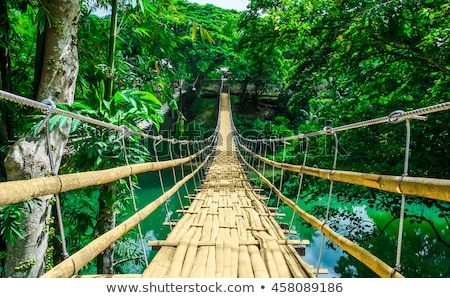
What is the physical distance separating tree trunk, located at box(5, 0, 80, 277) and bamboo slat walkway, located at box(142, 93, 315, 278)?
533 mm

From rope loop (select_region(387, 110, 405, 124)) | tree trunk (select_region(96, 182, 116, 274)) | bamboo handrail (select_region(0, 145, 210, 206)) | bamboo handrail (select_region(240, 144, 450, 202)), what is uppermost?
rope loop (select_region(387, 110, 405, 124))

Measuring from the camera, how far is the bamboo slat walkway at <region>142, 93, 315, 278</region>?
1220 millimetres

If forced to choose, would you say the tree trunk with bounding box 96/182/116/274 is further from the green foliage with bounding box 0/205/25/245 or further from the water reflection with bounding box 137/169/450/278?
the water reflection with bounding box 137/169/450/278

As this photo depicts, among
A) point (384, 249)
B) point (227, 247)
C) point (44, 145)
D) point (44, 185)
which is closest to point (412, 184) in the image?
point (44, 185)

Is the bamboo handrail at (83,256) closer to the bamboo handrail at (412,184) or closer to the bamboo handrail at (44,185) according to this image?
the bamboo handrail at (44,185)

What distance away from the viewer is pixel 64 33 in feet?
5.31

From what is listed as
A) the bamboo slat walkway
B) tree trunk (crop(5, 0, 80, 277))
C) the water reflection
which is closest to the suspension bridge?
the bamboo slat walkway

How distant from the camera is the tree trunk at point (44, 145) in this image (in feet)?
4.75

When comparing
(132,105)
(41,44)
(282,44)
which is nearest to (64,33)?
(41,44)

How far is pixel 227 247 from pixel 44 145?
35.6 inches

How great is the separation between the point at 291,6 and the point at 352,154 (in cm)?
175

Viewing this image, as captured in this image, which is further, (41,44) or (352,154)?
(352,154)

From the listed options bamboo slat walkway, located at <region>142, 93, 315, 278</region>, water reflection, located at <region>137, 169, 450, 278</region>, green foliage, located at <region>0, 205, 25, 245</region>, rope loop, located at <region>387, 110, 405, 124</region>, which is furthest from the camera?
water reflection, located at <region>137, 169, 450, 278</region>

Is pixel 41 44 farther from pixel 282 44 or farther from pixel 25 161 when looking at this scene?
pixel 282 44
